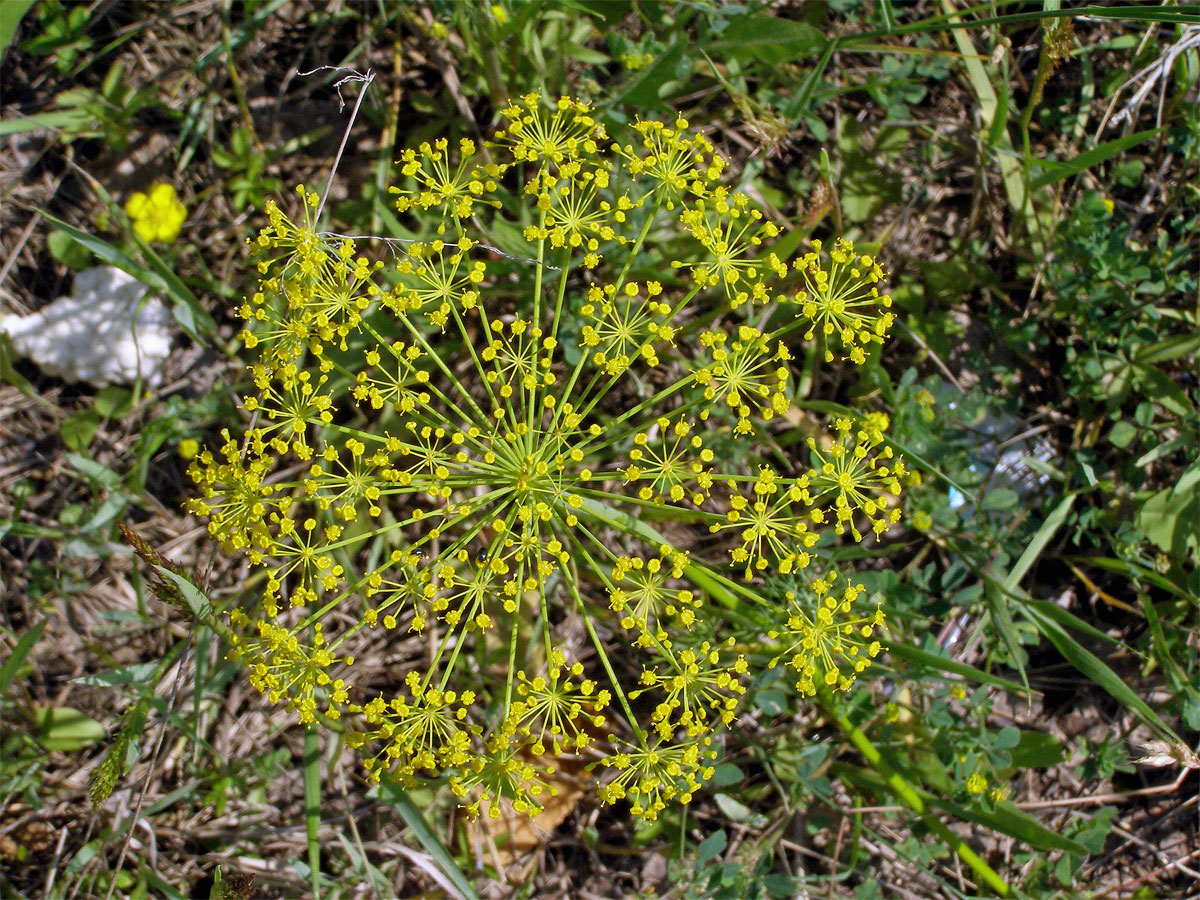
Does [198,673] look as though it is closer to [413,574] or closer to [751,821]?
[413,574]

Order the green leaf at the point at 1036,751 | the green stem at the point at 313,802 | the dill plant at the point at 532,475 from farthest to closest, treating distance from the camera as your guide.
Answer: the green leaf at the point at 1036,751
the green stem at the point at 313,802
the dill plant at the point at 532,475

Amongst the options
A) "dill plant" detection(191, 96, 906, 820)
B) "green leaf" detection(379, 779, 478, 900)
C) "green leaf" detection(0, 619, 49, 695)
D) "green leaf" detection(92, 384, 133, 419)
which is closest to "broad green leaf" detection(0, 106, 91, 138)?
"green leaf" detection(92, 384, 133, 419)

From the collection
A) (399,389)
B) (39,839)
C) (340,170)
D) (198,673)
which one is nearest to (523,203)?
(340,170)

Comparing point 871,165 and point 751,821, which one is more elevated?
point 871,165

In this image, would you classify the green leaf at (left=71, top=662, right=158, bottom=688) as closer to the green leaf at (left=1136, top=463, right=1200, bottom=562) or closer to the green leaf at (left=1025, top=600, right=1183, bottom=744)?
the green leaf at (left=1025, top=600, right=1183, bottom=744)

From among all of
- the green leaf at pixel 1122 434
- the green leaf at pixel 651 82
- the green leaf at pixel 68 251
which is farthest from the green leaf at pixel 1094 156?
the green leaf at pixel 68 251

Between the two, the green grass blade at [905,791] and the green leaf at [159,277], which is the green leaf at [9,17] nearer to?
the green leaf at [159,277]
